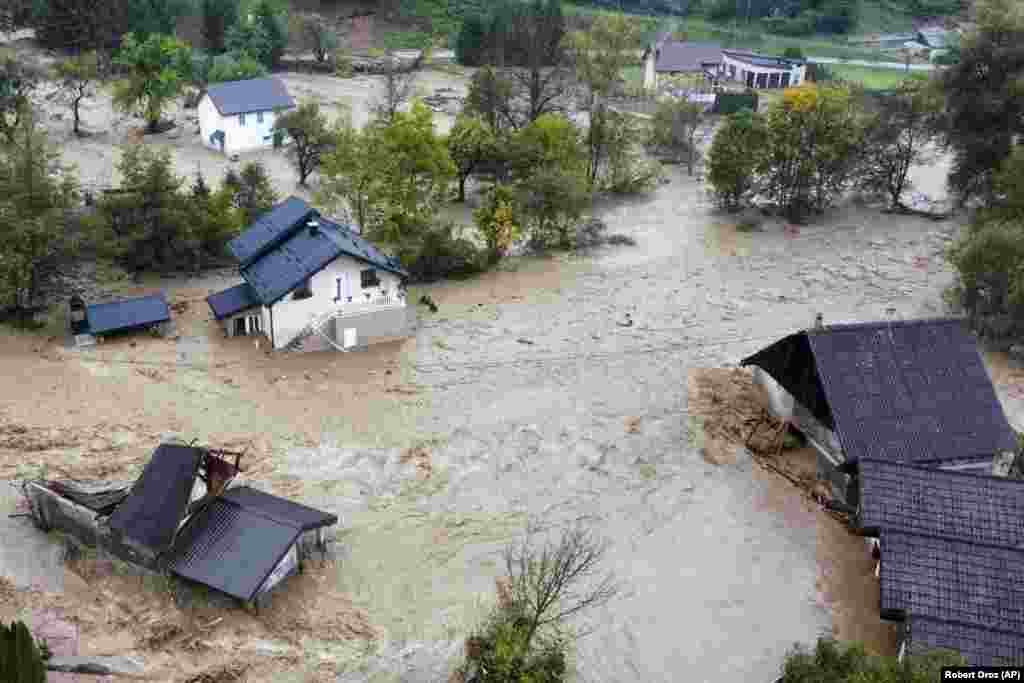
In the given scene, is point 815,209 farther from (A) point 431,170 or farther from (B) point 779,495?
(B) point 779,495

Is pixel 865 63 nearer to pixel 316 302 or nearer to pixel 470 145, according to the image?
pixel 470 145

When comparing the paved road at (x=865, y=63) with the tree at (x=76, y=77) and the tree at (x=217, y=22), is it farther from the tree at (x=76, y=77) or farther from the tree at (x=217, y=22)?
the tree at (x=76, y=77)

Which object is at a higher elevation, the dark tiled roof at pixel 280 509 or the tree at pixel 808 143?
the tree at pixel 808 143

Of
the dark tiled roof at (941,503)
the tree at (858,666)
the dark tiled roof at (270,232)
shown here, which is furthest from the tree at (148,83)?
the tree at (858,666)

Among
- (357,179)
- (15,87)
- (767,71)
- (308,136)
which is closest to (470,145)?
(308,136)

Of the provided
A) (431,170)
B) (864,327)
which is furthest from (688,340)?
(431,170)

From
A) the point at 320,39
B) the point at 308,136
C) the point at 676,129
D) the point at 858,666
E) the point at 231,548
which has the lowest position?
the point at 231,548
